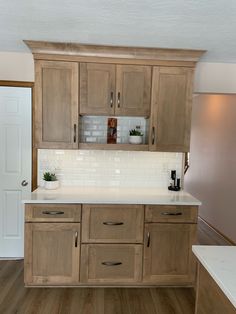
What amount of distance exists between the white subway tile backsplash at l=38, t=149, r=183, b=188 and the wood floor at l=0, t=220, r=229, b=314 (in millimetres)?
1144

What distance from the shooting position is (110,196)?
3084mm

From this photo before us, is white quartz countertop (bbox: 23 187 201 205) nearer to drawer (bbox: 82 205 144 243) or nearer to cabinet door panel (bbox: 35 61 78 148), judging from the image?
drawer (bbox: 82 205 144 243)

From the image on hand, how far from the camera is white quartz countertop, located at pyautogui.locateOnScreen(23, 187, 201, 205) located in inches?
115

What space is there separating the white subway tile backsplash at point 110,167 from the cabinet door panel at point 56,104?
0.39 m

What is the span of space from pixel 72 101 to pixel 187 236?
180cm

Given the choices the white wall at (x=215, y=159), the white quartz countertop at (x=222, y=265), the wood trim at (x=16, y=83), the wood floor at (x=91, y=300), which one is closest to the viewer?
the white quartz countertop at (x=222, y=265)

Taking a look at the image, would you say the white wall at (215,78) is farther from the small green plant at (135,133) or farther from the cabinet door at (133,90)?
→ the small green plant at (135,133)

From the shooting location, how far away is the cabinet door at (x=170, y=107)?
3137mm

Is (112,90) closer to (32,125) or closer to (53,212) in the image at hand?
(32,125)

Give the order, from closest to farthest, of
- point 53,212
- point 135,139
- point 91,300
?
1. point 91,300
2. point 53,212
3. point 135,139

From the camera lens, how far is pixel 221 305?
4.60 feet

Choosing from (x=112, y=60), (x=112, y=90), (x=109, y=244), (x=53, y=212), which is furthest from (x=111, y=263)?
(x=112, y=60)

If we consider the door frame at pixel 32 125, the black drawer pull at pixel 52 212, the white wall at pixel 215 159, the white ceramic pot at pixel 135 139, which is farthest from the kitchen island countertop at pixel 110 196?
the white wall at pixel 215 159

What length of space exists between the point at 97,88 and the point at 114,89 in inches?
6.9
